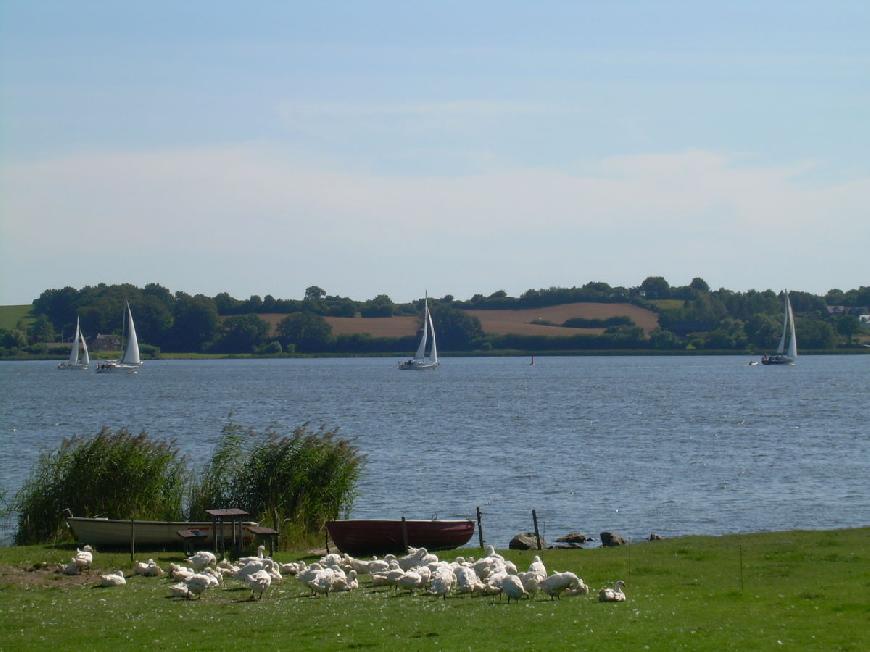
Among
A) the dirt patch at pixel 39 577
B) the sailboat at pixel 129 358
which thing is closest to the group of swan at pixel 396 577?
the dirt patch at pixel 39 577

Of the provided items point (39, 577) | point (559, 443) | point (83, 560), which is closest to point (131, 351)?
point (559, 443)

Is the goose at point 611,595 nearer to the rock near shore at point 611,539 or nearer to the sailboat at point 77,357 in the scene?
the rock near shore at point 611,539

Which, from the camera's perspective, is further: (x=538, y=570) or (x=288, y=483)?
(x=288, y=483)

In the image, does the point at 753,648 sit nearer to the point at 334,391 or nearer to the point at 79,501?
the point at 79,501

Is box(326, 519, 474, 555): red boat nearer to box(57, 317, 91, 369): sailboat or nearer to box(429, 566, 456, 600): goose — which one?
box(429, 566, 456, 600): goose

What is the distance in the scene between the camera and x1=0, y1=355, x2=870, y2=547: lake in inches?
1662

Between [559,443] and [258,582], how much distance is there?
47959 millimetres

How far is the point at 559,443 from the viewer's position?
6906cm

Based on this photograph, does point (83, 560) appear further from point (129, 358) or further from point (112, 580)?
point (129, 358)

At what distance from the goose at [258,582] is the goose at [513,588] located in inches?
178

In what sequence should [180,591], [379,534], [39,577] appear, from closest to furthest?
[180,591] → [39,577] → [379,534]

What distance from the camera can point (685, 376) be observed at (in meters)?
182

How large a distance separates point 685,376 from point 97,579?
163037mm

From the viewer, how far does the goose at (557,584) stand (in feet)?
69.5
